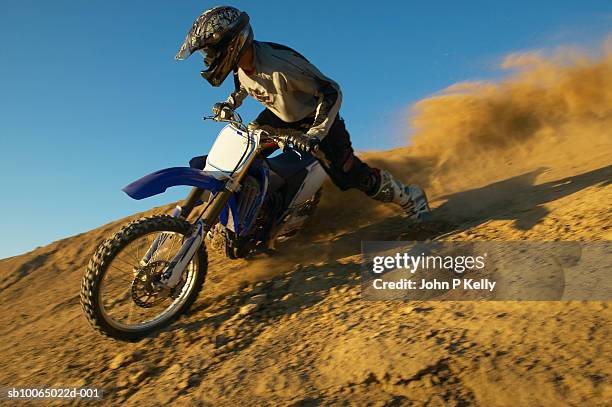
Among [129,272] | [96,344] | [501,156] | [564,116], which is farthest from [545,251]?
[564,116]

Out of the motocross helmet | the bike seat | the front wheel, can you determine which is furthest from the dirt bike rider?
the front wheel

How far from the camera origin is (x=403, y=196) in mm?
4961

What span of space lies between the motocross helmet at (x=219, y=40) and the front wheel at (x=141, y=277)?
110 cm

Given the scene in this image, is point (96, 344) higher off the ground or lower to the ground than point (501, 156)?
lower

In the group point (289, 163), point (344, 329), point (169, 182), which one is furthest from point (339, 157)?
point (344, 329)

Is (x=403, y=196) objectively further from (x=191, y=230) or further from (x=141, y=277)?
(x=141, y=277)

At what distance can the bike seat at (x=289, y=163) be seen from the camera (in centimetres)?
440

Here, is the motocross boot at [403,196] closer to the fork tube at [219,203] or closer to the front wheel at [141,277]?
the fork tube at [219,203]

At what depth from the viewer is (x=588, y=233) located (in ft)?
11.5

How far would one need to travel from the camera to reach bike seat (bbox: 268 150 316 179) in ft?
14.4

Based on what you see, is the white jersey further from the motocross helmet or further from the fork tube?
the fork tube

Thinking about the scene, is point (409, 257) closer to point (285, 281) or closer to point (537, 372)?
point (285, 281)

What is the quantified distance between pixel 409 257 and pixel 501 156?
4.39m

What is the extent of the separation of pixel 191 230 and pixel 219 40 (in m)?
1.31
